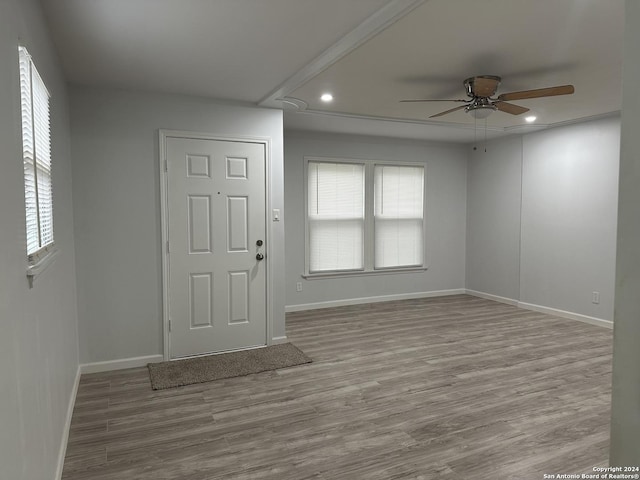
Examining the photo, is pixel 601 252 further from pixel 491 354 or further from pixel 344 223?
pixel 344 223

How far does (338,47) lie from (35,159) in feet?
6.21

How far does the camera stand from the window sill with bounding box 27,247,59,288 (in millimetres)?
1672

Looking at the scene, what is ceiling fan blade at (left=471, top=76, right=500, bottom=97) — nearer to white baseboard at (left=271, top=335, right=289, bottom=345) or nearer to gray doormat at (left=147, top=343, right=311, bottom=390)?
gray doormat at (left=147, top=343, right=311, bottom=390)

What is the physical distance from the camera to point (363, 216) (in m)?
6.41

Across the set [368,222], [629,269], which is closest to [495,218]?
[368,222]

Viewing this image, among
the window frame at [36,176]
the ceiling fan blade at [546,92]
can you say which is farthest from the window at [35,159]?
the ceiling fan blade at [546,92]

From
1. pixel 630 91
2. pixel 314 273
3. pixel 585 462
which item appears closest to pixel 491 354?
pixel 585 462

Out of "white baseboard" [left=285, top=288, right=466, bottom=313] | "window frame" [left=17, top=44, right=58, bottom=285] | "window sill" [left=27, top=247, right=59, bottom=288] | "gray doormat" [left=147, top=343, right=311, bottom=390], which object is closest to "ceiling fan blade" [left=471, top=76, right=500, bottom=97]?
"gray doormat" [left=147, top=343, right=311, bottom=390]

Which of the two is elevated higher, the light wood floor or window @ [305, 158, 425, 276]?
window @ [305, 158, 425, 276]

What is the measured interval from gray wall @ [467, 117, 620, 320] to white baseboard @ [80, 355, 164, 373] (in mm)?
4965

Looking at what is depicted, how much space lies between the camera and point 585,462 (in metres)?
2.37

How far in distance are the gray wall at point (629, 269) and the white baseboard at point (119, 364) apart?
386 centimetres

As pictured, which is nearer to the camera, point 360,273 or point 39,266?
point 39,266

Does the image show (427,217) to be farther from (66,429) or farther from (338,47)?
(66,429)
